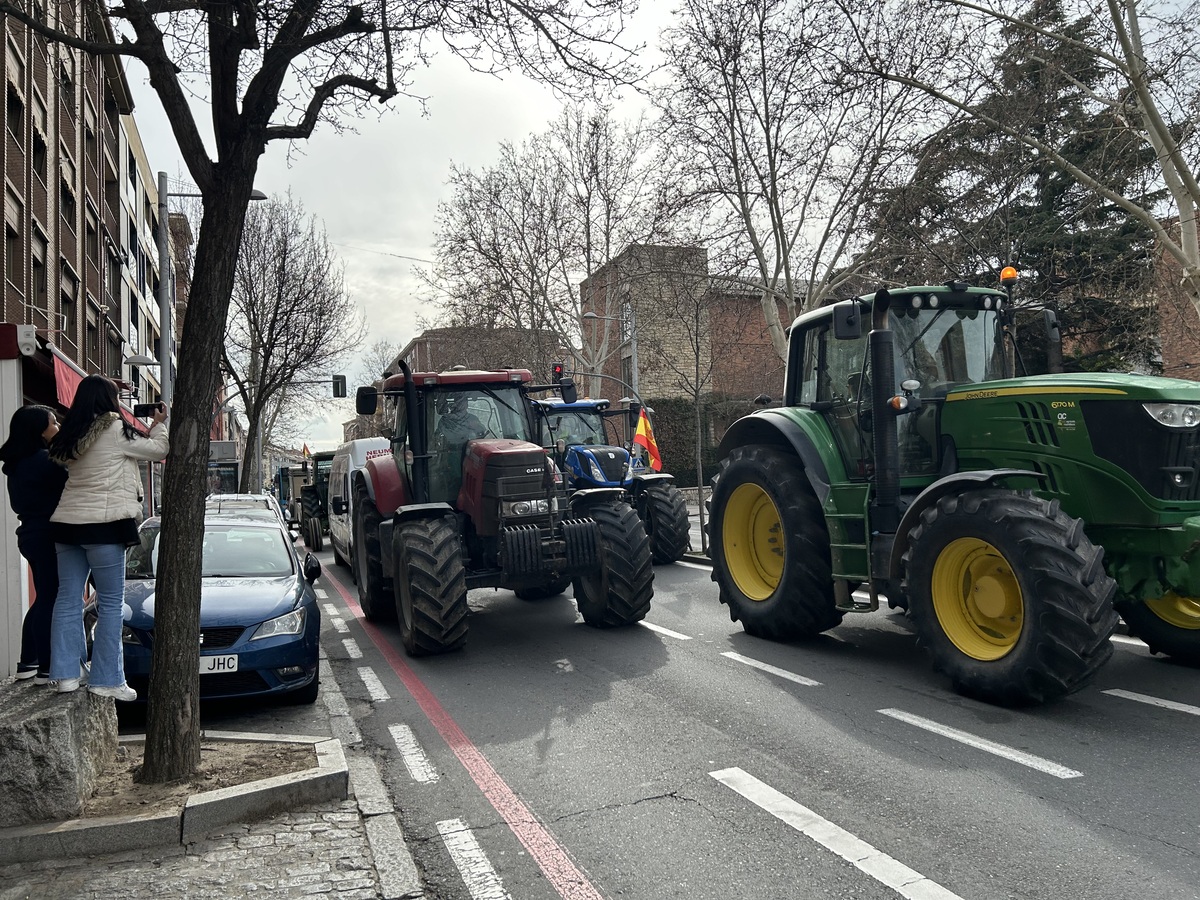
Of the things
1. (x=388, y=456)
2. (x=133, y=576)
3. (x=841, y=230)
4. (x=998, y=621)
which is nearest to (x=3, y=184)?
(x=388, y=456)

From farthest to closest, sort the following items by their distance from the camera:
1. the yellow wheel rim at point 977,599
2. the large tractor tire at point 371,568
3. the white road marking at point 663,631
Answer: the large tractor tire at point 371,568 < the white road marking at point 663,631 < the yellow wheel rim at point 977,599

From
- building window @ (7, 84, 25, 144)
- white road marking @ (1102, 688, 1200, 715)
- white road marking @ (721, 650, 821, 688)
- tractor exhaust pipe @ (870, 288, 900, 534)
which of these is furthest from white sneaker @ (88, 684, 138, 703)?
building window @ (7, 84, 25, 144)

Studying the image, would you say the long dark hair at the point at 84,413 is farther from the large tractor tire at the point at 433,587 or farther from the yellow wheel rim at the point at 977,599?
the yellow wheel rim at the point at 977,599

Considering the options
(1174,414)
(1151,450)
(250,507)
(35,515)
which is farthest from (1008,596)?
(250,507)

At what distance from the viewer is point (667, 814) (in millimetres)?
4320

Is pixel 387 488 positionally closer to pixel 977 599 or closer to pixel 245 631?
pixel 245 631

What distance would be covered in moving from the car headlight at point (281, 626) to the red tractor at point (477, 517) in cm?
118

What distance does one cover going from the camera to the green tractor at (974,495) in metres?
5.46

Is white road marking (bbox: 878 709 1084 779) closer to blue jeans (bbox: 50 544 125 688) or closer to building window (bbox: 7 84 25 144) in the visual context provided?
blue jeans (bbox: 50 544 125 688)

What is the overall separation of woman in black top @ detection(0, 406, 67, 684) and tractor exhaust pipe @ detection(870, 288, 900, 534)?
532 cm

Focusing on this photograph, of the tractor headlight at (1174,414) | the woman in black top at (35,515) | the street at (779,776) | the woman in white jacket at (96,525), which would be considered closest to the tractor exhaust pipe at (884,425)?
the street at (779,776)

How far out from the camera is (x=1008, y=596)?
583cm

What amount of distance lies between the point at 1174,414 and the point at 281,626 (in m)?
6.07

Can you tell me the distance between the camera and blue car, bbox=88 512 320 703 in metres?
6.38
